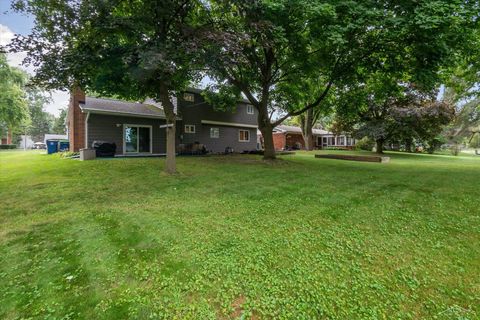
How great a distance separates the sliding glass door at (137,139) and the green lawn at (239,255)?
9.56m

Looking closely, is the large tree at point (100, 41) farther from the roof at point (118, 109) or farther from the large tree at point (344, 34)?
the roof at point (118, 109)

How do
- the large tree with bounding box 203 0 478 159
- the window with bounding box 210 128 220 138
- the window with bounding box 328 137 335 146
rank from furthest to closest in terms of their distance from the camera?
the window with bounding box 328 137 335 146 < the window with bounding box 210 128 220 138 < the large tree with bounding box 203 0 478 159

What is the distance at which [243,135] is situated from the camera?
21672 millimetres

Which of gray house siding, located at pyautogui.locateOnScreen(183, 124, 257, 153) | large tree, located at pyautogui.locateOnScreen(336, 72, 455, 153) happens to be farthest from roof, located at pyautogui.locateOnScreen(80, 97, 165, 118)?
large tree, located at pyautogui.locateOnScreen(336, 72, 455, 153)

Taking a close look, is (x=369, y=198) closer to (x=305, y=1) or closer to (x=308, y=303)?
(x=308, y=303)

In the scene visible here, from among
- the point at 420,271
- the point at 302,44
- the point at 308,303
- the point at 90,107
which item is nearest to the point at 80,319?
the point at 308,303

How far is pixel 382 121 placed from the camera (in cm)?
2042

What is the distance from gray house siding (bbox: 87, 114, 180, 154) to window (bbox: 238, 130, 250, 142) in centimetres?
702

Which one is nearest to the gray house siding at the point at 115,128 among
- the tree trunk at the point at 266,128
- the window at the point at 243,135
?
the window at the point at 243,135

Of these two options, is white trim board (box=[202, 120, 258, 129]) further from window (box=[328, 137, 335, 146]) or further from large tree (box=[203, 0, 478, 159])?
window (box=[328, 137, 335, 146])

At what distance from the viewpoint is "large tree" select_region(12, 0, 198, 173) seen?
22.8 ft

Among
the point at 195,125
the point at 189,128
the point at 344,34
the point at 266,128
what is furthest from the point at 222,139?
the point at 344,34

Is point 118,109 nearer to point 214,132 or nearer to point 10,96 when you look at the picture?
point 214,132

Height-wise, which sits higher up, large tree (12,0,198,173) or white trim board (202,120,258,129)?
large tree (12,0,198,173)
